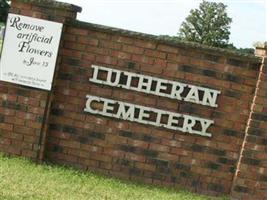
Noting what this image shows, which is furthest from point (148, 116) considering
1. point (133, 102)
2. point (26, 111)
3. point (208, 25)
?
point (208, 25)

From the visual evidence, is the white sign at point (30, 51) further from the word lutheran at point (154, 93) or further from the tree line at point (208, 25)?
the tree line at point (208, 25)

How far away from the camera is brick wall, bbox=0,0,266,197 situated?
7.09 metres

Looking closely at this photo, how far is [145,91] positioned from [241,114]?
127 cm

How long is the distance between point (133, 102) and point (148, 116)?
0.88ft

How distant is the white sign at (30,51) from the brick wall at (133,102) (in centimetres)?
10

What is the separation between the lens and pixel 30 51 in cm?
715

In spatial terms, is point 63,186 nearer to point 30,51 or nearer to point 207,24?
point 30,51

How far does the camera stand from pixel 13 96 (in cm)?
718

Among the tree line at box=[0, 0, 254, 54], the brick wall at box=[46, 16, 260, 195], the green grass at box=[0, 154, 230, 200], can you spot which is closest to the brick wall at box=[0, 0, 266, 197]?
the brick wall at box=[46, 16, 260, 195]

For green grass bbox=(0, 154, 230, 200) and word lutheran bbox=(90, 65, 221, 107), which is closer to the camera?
green grass bbox=(0, 154, 230, 200)

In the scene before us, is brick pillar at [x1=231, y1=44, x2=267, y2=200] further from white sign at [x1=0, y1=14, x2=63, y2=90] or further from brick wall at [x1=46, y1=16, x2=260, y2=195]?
white sign at [x1=0, y1=14, x2=63, y2=90]

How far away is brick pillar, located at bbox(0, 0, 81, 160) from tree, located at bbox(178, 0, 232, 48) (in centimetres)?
6658

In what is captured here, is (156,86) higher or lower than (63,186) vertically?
higher

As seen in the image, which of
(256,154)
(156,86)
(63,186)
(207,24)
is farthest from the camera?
(207,24)
